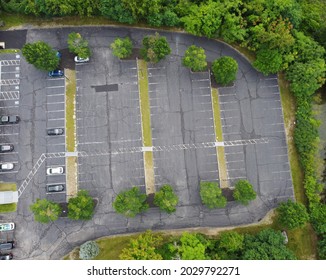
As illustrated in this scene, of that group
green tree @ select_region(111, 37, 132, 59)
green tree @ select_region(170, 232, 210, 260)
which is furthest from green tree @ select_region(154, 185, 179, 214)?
green tree @ select_region(111, 37, 132, 59)

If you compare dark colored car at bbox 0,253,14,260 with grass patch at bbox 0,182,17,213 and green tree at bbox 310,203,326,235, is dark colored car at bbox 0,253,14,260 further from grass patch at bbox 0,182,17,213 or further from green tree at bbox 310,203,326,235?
green tree at bbox 310,203,326,235

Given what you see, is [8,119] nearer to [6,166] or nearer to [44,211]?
[6,166]

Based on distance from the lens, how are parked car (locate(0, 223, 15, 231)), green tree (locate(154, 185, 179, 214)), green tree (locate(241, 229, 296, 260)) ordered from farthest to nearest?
parked car (locate(0, 223, 15, 231))
green tree (locate(154, 185, 179, 214))
green tree (locate(241, 229, 296, 260))

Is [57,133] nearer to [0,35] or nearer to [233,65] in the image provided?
[0,35]

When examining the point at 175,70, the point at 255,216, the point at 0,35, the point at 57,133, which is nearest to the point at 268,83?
the point at 175,70

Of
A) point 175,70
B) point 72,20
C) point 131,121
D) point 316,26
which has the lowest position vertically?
point 131,121

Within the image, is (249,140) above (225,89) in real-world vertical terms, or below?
below
